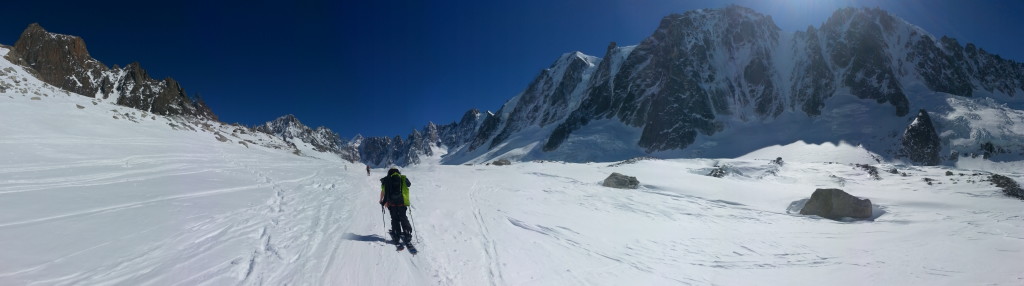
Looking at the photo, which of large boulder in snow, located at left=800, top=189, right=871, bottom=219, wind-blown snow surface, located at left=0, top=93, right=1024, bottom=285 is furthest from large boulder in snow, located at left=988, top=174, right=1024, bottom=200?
large boulder in snow, located at left=800, top=189, right=871, bottom=219

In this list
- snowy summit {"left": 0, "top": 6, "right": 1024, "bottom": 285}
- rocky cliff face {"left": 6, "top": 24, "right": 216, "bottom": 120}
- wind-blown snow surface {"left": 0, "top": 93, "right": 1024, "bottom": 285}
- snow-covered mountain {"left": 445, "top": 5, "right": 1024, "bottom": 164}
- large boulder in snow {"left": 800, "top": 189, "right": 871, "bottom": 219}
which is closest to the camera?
wind-blown snow surface {"left": 0, "top": 93, "right": 1024, "bottom": 285}

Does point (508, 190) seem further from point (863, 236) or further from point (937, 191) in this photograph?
point (937, 191)

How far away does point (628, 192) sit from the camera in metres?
21.0

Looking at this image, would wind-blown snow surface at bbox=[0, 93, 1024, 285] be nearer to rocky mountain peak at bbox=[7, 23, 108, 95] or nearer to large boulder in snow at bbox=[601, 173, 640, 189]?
large boulder in snow at bbox=[601, 173, 640, 189]

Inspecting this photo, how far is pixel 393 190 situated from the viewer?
8906mm

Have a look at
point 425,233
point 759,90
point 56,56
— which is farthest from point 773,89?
point 56,56

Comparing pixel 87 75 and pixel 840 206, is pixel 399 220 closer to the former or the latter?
pixel 840 206

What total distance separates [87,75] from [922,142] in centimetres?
15377

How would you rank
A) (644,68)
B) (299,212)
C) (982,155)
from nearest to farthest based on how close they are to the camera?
(299,212)
(982,155)
(644,68)

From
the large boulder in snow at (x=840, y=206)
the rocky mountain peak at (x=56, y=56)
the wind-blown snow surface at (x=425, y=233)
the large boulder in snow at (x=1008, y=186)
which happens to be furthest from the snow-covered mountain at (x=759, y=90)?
the wind-blown snow surface at (x=425, y=233)

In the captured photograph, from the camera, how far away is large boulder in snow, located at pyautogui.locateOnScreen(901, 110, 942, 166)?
6484 cm

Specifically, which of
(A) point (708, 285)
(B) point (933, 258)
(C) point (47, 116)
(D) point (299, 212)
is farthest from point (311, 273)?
(C) point (47, 116)

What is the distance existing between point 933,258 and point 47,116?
3566cm

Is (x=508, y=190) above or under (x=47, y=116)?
under
